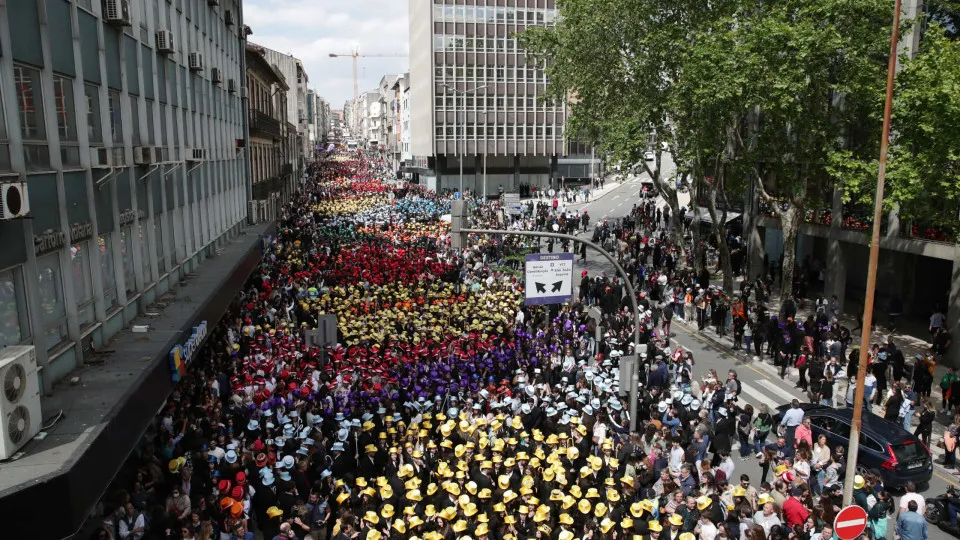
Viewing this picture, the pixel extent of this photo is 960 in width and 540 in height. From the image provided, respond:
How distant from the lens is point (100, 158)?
11523 millimetres

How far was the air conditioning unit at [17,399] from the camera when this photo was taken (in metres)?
7.42

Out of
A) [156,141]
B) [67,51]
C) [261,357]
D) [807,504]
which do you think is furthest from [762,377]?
[67,51]

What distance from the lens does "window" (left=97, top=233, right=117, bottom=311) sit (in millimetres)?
12109

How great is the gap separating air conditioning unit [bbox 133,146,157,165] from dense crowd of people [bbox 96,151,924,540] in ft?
15.7

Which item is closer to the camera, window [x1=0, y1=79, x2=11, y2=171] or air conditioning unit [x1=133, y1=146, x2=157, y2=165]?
window [x1=0, y1=79, x2=11, y2=171]

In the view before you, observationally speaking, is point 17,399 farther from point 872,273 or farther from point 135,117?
point 872,273

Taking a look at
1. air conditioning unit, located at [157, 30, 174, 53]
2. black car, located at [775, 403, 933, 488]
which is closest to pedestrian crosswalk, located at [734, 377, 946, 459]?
black car, located at [775, 403, 933, 488]

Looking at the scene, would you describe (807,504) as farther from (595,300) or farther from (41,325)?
(595,300)

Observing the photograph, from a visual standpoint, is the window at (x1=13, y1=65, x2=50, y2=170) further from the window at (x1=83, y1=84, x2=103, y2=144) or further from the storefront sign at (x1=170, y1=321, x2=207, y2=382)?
the storefront sign at (x1=170, y1=321, x2=207, y2=382)

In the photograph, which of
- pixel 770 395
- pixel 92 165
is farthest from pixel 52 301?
pixel 770 395

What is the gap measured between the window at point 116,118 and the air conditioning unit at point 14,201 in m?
4.70

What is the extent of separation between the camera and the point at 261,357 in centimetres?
1728

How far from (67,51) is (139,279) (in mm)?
4730

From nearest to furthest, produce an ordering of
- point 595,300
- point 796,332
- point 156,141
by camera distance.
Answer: point 156,141
point 796,332
point 595,300
